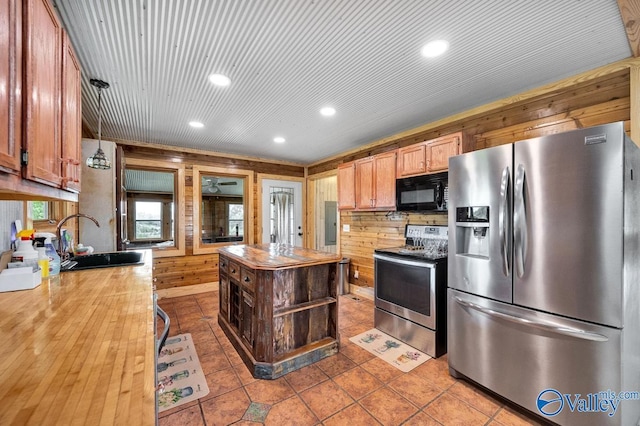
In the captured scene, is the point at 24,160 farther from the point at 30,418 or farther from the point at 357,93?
the point at 357,93

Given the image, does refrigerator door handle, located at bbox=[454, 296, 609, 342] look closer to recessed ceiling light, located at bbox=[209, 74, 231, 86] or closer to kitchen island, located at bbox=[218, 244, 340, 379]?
kitchen island, located at bbox=[218, 244, 340, 379]

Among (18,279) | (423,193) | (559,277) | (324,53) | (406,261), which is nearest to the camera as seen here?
(18,279)

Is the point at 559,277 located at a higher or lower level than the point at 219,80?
lower

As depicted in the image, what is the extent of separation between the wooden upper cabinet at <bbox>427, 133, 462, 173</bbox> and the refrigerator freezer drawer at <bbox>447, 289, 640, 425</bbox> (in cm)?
134

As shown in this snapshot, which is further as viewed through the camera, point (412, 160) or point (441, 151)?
point (412, 160)

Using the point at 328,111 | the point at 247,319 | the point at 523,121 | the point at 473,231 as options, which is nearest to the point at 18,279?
the point at 247,319

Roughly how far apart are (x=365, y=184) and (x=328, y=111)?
1178mm

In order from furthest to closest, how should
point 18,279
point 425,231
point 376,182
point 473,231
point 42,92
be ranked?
point 376,182 → point 425,231 → point 473,231 → point 18,279 → point 42,92

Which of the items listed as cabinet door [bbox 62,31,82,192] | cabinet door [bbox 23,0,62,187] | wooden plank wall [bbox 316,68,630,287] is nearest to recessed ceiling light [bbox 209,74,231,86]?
cabinet door [bbox 62,31,82,192]

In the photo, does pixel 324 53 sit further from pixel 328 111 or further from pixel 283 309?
pixel 283 309

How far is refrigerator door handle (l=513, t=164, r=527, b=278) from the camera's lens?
172 cm

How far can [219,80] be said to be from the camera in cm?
227

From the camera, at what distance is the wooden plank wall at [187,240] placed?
4.18 metres

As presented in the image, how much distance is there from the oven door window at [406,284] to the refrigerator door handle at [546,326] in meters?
0.49
